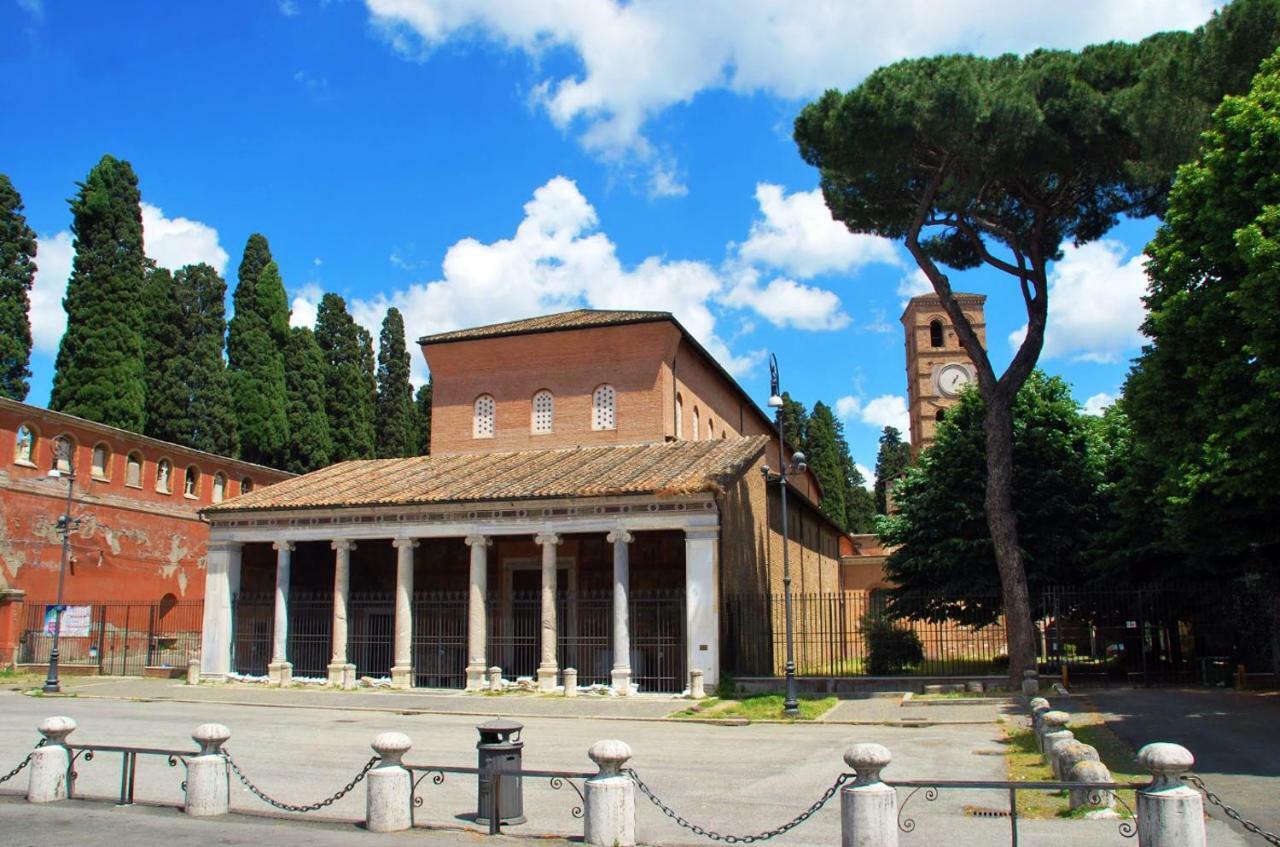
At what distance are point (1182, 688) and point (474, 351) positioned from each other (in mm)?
20276

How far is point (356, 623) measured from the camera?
2709cm

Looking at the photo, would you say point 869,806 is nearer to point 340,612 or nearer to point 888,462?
point 340,612

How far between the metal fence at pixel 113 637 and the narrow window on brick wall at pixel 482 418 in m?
9.55

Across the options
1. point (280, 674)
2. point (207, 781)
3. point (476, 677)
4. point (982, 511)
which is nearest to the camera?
point (207, 781)

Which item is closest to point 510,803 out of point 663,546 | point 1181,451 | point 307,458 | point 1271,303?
point 1271,303

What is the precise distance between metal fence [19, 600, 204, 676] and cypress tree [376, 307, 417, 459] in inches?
619

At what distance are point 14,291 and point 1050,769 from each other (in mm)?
36836

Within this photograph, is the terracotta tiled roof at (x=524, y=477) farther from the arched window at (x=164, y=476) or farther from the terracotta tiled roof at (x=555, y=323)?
the arched window at (x=164, y=476)

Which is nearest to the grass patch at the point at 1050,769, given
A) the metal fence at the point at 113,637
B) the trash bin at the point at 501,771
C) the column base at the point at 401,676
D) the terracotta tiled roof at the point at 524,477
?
the trash bin at the point at 501,771

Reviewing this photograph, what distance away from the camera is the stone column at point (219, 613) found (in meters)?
25.5

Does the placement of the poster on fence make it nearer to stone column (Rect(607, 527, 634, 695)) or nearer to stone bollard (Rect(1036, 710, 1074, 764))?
stone column (Rect(607, 527, 634, 695))

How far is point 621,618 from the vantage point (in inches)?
864

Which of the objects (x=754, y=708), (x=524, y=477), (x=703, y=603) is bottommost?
(x=754, y=708)

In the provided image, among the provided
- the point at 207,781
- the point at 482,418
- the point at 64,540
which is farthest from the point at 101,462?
the point at 207,781
